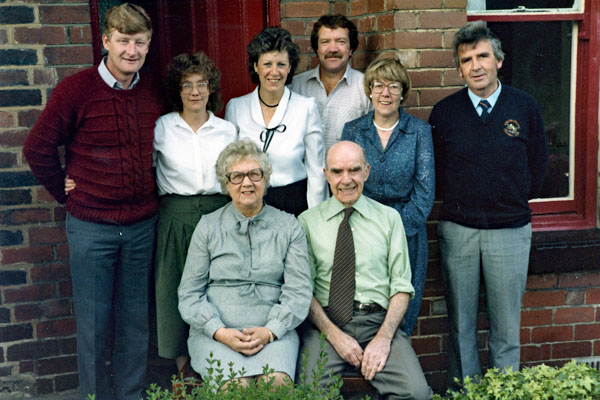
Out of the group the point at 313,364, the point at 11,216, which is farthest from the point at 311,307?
the point at 11,216

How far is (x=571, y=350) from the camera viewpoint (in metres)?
Result: 4.43

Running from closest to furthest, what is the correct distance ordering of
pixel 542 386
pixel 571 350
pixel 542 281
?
1. pixel 542 386
2. pixel 542 281
3. pixel 571 350

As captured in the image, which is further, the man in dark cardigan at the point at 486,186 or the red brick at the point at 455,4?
the red brick at the point at 455,4

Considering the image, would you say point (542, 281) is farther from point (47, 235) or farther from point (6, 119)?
point (6, 119)

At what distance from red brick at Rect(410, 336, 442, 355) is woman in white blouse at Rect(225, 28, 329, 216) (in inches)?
46.9

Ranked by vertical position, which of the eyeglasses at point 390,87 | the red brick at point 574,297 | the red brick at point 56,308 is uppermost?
the eyeglasses at point 390,87

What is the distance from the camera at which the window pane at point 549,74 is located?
14.0ft

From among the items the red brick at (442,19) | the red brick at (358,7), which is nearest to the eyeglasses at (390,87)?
the red brick at (442,19)

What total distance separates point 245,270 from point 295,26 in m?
1.72

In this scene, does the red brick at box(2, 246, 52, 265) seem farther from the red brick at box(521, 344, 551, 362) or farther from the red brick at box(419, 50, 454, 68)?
the red brick at box(521, 344, 551, 362)

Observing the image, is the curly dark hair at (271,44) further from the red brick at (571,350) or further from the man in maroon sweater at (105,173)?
the red brick at (571,350)

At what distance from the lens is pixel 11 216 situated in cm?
387

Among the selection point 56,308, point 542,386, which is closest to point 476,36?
point 542,386

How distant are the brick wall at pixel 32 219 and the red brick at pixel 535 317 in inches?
110
